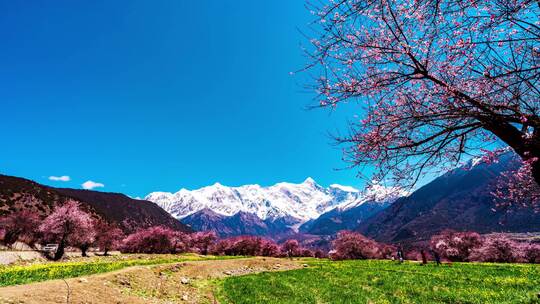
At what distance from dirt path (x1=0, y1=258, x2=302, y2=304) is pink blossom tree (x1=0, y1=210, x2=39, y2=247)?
3538cm

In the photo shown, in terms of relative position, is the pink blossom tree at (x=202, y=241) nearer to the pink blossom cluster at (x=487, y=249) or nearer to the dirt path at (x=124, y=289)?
the pink blossom cluster at (x=487, y=249)

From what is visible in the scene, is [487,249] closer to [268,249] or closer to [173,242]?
[268,249]

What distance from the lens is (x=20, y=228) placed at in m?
42.5

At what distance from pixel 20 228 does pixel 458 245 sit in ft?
237

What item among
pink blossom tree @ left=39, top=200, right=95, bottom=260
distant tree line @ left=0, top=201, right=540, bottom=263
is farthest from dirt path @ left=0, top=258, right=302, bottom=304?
distant tree line @ left=0, top=201, right=540, bottom=263

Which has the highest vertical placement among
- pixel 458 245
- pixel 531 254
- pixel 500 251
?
pixel 458 245

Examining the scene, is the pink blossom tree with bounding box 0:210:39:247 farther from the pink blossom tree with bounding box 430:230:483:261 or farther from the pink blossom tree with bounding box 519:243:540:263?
the pink blossom tree with bounding box 519:243:540:263

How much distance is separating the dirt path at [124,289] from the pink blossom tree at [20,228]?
116 feet

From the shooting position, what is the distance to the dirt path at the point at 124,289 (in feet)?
26.1

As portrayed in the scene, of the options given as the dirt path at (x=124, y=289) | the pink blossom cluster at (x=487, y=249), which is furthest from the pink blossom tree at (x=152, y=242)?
the pink blossom cluster at (x=487, y=249)

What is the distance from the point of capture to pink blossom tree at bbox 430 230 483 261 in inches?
2124

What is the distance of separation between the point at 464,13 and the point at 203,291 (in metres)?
15.4

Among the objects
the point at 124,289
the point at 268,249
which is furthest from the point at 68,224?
the point at 268,249

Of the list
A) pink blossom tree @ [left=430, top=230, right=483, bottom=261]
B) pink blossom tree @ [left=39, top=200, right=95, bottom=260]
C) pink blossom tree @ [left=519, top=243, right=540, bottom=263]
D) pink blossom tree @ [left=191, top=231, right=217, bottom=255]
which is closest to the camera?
pink blossom tree @ [left=39, top=200, right=95, bottom=260]
